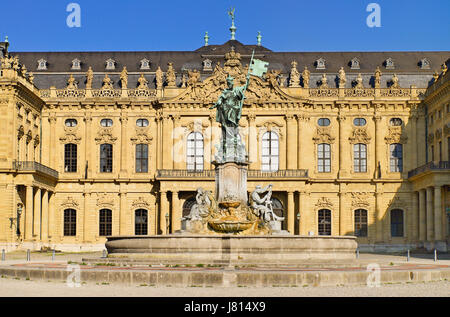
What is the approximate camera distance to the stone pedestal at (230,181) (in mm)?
36750

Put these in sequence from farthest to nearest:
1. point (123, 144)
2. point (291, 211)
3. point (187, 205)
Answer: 1. point (123, 144)
2. point (187, 205)
3. point (291, 211)

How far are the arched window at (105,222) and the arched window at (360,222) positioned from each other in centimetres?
2195

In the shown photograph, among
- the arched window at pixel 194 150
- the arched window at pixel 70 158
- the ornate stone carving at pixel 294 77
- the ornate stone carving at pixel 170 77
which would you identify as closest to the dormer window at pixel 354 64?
the ornate stone carving at pixel 294 77

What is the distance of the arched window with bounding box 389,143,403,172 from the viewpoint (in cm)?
7338

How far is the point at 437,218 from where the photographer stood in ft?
213

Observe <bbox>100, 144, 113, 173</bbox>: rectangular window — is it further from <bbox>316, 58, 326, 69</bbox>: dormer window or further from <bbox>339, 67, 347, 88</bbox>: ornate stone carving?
<bbox>339, 67, 347, 88</bbox>: ornate stone carving

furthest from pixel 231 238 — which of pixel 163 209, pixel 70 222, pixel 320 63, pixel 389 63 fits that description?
pixel 389 63

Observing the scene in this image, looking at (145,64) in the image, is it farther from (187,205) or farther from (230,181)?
(230,181)

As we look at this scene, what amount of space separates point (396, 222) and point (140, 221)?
22788 mm

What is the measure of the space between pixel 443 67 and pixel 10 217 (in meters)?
38.0

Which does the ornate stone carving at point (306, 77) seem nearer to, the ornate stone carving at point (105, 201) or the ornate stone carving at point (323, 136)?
the ornate stone carving at point (323, 136)

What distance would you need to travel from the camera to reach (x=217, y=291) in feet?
74.4
